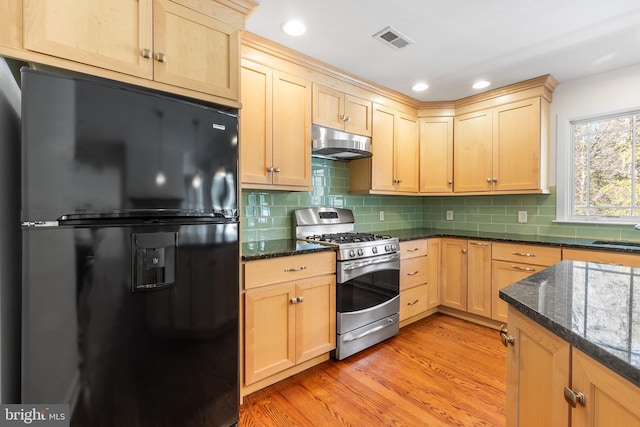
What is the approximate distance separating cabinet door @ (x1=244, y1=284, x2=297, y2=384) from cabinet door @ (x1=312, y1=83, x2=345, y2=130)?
4.57 feet

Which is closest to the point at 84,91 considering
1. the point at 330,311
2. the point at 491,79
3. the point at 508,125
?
the point at 330,311

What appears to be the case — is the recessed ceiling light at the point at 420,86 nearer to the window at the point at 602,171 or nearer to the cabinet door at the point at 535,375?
the window at the point at 602,171

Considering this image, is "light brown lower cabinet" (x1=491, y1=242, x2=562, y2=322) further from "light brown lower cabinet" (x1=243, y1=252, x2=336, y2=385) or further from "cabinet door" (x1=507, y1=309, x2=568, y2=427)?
"cabinet door" (x1=507, y1=309, x2=568, y2=427)

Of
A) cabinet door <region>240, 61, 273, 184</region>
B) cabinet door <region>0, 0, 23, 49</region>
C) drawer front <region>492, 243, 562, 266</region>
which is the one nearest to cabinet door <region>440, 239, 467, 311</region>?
drawer front <region>492, 243, 562, 266</region>

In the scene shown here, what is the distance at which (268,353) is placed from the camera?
76.4 inches

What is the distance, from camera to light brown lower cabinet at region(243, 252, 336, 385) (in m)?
1.86

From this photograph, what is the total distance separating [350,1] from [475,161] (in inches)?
87.5

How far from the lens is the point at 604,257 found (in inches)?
88.7

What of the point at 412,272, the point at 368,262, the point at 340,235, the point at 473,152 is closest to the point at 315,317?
the point at 368,262

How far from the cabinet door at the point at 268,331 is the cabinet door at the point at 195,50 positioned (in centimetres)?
120

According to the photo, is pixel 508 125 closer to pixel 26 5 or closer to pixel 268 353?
pixel 268 353

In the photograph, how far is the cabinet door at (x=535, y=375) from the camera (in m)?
0.78

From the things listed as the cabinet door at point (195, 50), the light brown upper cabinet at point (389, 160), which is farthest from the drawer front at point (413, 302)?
the cabinet door at point (195, 50)

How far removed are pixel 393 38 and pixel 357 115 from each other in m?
0.77
